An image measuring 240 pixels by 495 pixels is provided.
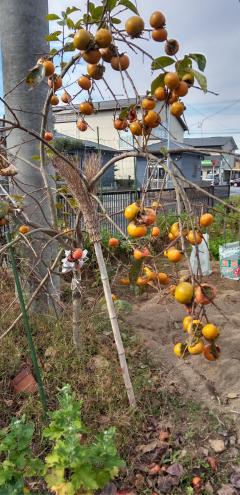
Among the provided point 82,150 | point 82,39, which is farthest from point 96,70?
point 82,150

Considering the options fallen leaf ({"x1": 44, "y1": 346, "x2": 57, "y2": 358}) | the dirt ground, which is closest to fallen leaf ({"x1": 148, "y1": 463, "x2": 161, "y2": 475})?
the dirt ground

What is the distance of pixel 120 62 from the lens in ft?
4.39

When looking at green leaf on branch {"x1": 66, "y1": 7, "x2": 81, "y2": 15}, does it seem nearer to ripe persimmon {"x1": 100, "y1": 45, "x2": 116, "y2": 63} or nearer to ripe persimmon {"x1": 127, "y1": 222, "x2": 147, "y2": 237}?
ripe persimmon {"x1": 100, "y1": 45, "x2": 116, "y2": 63}

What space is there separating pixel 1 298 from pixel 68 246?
3.66 ft

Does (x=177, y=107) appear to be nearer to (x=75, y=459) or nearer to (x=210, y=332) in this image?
(x=210, y=332)

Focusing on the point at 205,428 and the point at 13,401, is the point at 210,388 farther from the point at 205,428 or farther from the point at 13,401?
the point at 13,401

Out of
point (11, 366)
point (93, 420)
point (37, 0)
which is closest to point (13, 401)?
point (11, 366)

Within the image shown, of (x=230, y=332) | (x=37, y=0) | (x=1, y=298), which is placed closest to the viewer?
(x=37, y=0)

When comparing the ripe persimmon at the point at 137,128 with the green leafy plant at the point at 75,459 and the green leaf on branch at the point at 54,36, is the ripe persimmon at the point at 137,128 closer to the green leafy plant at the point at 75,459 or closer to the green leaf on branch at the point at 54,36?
the green leaf on branch at the point at 54,36

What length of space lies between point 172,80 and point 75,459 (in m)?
1.27

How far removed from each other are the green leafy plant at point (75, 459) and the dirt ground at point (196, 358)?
70 cm

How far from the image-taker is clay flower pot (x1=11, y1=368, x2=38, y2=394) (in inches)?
81.8

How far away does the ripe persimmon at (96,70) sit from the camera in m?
1.40

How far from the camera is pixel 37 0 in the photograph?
2.38 meters
